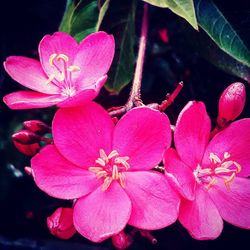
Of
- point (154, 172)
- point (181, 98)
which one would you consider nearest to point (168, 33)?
point (181, 98)

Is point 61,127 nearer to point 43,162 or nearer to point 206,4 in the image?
point 43,162

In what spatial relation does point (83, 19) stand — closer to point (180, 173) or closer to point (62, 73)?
point (62, 73)

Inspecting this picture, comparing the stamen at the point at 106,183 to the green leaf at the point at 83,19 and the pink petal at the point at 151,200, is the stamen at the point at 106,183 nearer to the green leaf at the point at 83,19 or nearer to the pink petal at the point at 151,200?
the pink petal at the point at 151,200

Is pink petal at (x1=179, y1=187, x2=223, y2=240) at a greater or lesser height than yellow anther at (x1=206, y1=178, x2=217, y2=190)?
lesser

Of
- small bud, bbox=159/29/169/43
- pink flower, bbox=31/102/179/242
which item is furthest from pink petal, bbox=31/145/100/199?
small bud, bbox=159/29/169/43

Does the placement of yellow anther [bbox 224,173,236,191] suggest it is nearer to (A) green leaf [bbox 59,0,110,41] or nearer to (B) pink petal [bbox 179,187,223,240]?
(B) pink petal [bbox 179,187,223,240]

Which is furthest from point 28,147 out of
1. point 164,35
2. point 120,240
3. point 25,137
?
point 164,35
